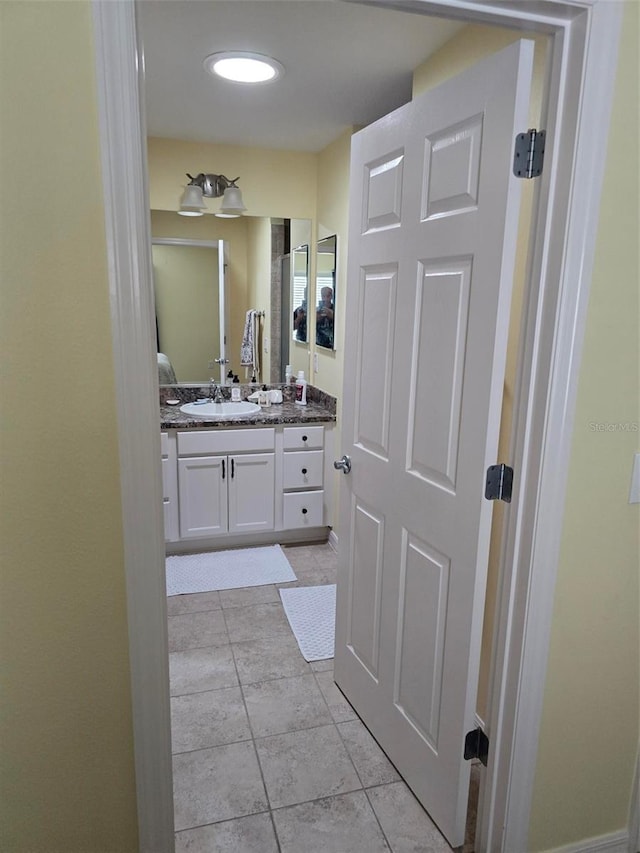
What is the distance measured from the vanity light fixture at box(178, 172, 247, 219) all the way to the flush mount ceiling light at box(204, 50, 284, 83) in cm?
104

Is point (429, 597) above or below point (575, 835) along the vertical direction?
above

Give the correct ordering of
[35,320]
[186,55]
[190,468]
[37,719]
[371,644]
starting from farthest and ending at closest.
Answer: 1. [190,468]
2. [186,55]
3. [371,644]
4. [37,719]
5. [35,320]

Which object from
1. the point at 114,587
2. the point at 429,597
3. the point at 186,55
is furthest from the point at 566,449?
the point at 186,55

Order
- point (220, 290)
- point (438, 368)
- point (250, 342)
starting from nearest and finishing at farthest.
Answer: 1. point (438, 368)
2. point (220, 290)
3. point (250, 342)

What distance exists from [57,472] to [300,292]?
9.36 feet

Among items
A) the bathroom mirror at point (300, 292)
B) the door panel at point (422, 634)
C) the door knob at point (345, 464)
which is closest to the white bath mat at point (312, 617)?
the door panel at point (422, 634)

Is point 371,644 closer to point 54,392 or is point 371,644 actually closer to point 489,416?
point 489,416

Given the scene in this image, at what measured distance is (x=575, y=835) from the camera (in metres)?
1.56

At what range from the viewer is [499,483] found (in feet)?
4.53

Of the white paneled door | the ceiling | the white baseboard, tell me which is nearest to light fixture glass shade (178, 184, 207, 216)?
the ceiling

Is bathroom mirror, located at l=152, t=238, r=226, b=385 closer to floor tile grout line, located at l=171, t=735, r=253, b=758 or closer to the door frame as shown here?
floor tile grout line, located at l=171, t=735, r=253, b=758

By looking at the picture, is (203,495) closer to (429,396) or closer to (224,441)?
(224,441)

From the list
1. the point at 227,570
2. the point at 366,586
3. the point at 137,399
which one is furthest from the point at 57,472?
the point at 227,570

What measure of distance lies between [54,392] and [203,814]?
142 centimetres
